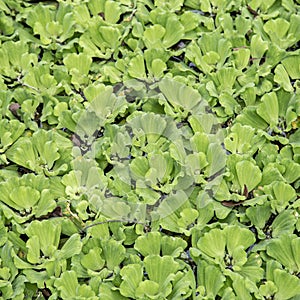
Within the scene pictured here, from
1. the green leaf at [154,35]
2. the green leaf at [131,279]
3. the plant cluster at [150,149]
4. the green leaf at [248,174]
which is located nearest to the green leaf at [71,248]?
the plant cluster at [150,149]

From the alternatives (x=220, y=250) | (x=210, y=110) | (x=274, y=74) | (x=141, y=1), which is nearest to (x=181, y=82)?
(x=210, y=110)

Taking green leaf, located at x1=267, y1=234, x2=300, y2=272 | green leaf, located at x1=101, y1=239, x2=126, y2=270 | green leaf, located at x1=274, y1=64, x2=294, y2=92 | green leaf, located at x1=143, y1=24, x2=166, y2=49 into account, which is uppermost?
green leaf, located at x1=274, y1=64, x2=294, y2=92

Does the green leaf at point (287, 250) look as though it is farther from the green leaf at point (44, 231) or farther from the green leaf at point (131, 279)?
the green leaf at point (44, 231)

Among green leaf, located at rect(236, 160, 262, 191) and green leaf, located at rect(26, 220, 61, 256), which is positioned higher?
green leaf, located at rect(236, 160, 262, 191)

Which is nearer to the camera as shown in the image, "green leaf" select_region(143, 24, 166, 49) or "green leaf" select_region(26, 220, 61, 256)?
"green leaf" select_region(26, 220, 61, 256)

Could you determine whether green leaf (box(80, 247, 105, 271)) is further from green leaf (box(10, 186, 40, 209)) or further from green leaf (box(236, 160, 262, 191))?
green leaf (box(236, 160, 262, 191))

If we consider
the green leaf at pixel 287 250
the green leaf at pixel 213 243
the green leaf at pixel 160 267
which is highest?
the green leaf at pixel 287 250

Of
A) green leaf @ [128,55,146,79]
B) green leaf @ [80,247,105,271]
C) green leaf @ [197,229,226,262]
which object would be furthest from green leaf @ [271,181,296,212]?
green leaf @ [128,55,146,79]

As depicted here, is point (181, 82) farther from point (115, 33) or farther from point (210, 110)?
point (115, 33)

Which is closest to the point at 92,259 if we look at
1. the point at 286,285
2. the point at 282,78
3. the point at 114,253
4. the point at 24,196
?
the point at 114,253

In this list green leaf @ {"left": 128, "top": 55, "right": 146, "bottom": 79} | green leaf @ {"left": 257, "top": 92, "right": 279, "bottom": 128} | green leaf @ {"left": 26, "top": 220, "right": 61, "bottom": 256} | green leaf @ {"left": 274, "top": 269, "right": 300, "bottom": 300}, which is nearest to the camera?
green leaf @ {"left": 274, "top": 269, "right": 300, "bottom": 300}

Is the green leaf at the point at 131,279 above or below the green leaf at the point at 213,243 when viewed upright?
below
